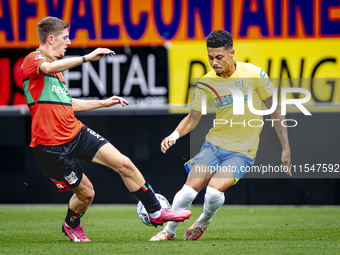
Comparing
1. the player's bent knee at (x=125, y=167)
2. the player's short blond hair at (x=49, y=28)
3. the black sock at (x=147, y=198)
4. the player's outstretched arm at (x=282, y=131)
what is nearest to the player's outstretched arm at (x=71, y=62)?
the player's short blond hair at (x=49, y=28)

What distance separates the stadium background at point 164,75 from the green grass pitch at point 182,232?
1.35ft

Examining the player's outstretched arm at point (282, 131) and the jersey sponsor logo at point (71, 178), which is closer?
the jersey sponsor logo at point (71, 178)

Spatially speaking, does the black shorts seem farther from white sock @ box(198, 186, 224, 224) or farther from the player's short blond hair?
white sock @ box(198, 186, 224, 224)

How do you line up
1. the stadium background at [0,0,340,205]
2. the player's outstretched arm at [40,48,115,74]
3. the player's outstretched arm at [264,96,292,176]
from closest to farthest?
the player's outstretched arm at [40,48,115,74] → the player's outstretched arm at [264,96,292,176] → the stadium background at [0,0,340,205]

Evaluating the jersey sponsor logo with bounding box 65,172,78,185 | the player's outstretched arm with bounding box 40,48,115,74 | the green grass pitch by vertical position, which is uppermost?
the player's outstretched arm with bounding box 40,48,115,74

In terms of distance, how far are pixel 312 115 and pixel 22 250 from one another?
559 cm

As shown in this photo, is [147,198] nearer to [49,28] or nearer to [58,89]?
[58,89]

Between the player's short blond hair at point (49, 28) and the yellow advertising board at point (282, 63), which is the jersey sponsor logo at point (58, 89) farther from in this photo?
the yellow advertising board at point (282, 63)

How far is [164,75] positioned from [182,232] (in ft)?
11.2

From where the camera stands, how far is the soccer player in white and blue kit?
4949 mm

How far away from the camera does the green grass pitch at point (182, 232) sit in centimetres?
446

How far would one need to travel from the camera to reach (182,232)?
6.09 metres

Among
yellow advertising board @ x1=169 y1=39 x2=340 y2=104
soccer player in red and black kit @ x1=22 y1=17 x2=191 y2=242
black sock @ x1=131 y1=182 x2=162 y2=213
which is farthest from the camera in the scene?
yellow advertising board @ x1=169 y1=39 x2=340 y2=104

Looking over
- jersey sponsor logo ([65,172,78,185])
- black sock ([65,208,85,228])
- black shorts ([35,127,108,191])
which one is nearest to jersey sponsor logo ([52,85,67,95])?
black shorts ([35,127,108,191])
